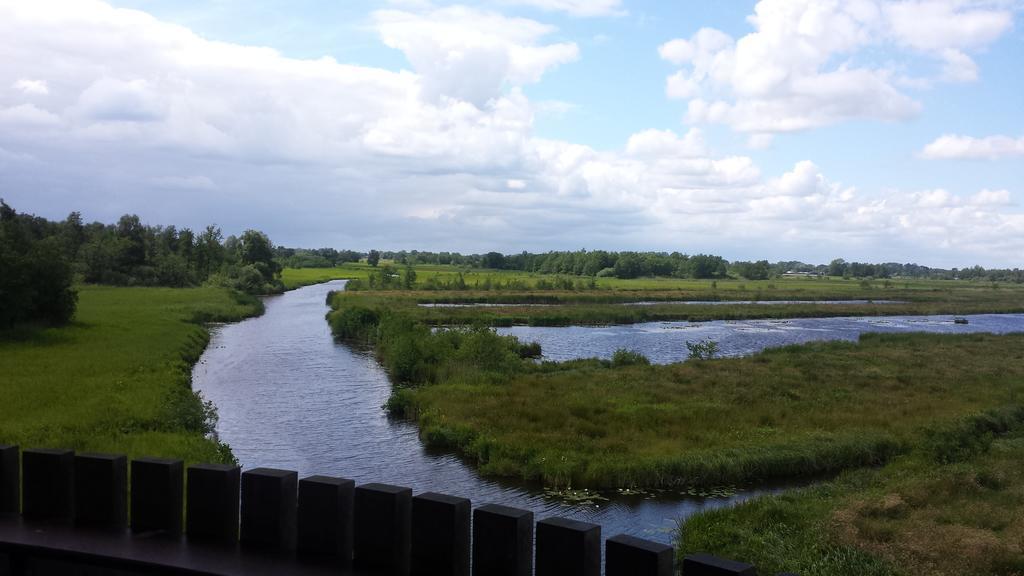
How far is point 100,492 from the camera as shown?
338cm

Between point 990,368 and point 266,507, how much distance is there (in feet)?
115

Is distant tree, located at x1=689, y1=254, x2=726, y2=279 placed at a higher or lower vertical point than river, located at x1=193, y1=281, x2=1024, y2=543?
higher

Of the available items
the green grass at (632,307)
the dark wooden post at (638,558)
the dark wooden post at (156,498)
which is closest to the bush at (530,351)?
the green grass at (632,307)

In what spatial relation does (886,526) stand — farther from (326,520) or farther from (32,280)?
(32,280)

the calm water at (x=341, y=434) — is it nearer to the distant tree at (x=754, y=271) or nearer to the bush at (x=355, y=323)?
the bush at (x=355, y=323)

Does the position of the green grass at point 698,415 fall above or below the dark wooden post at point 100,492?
below

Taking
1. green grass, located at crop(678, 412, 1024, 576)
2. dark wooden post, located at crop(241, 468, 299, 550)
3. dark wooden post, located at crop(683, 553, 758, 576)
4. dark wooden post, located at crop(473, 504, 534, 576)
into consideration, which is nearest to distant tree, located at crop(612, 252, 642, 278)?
green grass, located at crop(678, 412, 1024, 576)

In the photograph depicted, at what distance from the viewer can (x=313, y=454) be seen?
703 inches

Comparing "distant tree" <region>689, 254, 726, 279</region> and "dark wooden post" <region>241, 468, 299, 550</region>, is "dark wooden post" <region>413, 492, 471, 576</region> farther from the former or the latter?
"distant tree" <region>689, 254, 726, 279</region>

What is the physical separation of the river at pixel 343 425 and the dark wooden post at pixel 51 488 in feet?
17.2

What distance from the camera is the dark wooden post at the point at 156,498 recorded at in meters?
3.29

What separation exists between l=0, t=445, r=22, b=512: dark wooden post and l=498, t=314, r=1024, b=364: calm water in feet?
113

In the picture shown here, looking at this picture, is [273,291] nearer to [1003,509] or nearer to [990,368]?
[990,368]

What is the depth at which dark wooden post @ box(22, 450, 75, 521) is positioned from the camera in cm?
343
